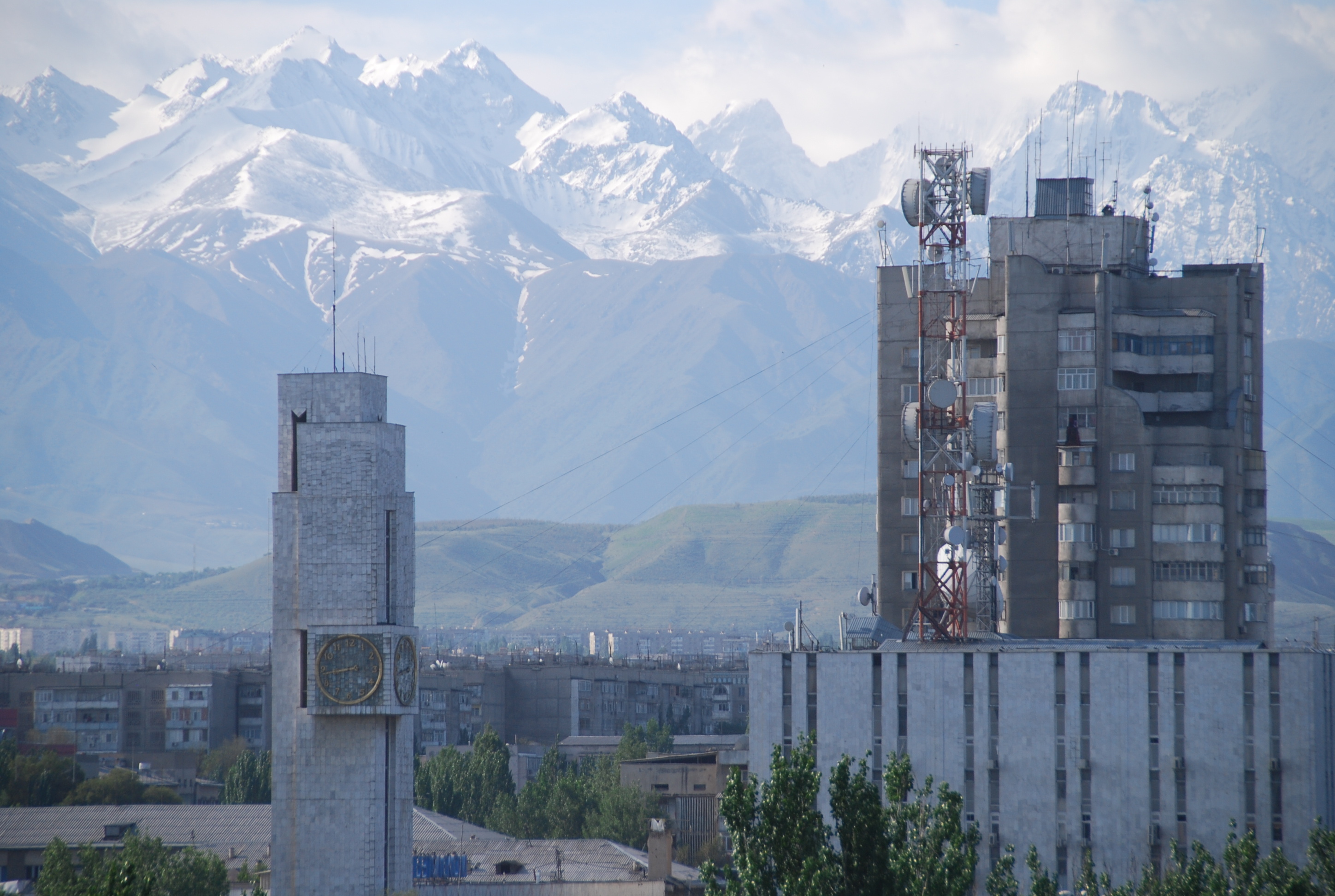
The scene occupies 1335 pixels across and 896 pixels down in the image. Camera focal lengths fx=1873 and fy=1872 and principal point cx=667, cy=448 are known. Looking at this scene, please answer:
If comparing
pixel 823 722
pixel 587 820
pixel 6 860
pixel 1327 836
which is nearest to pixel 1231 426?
pixel 587 820

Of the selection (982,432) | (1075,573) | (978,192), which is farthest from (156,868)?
(1075,573)

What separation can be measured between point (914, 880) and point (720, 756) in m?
58.8

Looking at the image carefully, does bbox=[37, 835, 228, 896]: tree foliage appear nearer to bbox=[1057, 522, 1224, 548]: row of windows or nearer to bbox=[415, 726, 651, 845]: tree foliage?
bbox=[415, 726, 651, 845]: tree foliage

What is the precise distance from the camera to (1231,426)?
469 feet

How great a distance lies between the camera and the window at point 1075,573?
137 meters

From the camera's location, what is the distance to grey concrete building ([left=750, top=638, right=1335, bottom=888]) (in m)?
84.0

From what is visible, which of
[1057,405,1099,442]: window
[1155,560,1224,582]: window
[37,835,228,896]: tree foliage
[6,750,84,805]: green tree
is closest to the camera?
[37,835,228,896]: tree foliage

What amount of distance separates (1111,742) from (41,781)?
87.5 m

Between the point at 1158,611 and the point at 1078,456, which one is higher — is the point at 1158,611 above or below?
below

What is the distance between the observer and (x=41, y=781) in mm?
140125

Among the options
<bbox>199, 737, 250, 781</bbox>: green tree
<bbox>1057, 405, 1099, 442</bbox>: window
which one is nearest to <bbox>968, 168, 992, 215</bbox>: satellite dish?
<bbox>1057, 405, 1099, 442</bbox>: window

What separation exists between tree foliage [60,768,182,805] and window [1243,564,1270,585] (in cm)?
8161

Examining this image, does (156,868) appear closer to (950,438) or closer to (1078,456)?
(950,438)

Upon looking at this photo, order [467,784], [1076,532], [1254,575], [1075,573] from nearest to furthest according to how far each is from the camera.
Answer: [1075,573] → [1076,532] → [1254,575] → [467,784]
